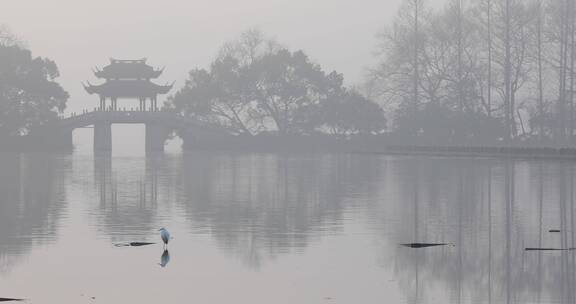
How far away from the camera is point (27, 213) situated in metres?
19.5

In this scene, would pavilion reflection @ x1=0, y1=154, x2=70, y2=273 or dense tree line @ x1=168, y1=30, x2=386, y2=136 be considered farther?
dense tree line @ x1=168, y1=30, x2=386, y2=136

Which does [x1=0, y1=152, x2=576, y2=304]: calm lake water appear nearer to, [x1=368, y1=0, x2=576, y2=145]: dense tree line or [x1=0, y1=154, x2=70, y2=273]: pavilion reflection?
[x1=0, y1=154, x2=70, y2=273]: pavilion reflection

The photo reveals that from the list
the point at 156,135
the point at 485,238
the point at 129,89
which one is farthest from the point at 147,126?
the point at 485,238

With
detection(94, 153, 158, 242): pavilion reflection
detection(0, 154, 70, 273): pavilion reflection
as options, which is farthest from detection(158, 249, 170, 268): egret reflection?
detection(94, 153, 158, 242): pavilion reflection

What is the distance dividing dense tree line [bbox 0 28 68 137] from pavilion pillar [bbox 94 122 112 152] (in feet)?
23.6

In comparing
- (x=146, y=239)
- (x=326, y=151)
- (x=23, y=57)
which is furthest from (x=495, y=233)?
(x=23, y=57)

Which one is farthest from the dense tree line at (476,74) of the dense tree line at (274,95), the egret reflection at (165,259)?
the egret reflection at (165,259)

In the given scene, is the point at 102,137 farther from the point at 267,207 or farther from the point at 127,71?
the point at 267,207

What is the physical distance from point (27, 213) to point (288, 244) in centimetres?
657

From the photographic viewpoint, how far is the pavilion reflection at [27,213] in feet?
46.1

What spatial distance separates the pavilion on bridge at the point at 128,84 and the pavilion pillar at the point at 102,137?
957cm

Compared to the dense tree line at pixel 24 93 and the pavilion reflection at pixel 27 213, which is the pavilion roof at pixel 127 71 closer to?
the dense tree line at pixel 24 93

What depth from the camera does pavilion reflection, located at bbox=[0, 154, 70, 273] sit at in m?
14.1

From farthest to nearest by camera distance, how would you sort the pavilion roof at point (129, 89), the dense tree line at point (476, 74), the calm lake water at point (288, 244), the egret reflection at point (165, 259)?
the pavilion roof at point (129, 89), the dense tree line at point (476, 74), the egret reflection at point (165, 259), the calm lake water at point (288, 244)
